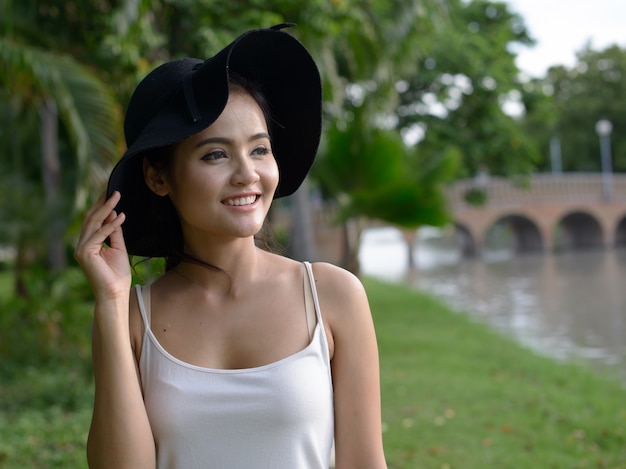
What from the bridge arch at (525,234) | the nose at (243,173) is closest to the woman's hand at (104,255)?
the nose at (243,173)

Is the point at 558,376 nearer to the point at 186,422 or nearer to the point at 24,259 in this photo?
the point at 186,422

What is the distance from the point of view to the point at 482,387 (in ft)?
26.4

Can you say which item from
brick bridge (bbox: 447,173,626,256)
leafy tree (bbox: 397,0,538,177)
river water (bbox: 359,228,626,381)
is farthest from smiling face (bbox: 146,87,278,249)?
brick bridge (bbox: 447,173,626,256)

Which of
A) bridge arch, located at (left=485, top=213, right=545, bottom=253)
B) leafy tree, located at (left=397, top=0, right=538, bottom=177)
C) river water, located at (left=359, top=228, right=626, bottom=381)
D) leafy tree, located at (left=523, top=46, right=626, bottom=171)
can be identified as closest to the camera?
river water, located at (left=359, top=228, right=626, bottom=381)

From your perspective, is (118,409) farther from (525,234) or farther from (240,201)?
(525,234)

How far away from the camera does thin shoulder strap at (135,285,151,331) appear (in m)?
1.68

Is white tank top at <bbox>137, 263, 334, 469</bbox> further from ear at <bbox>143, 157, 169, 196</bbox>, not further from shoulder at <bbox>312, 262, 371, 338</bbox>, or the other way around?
ear at <bbox>143, 157, 169, 196</bbox>

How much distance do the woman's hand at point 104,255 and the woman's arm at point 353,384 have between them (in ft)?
1.29

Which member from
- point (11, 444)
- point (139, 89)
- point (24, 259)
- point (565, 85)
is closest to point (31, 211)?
point (24, 259)

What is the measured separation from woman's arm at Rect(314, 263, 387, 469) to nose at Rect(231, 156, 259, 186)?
0.27 meters

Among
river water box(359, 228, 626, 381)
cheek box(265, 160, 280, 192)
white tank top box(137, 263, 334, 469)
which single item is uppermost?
cheek box(265, 160, 280, 192)

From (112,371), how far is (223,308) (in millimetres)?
254

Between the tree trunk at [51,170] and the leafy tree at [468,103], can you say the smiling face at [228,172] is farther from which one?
the leafy tree at [468,103]

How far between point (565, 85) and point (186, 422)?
1820 inches
